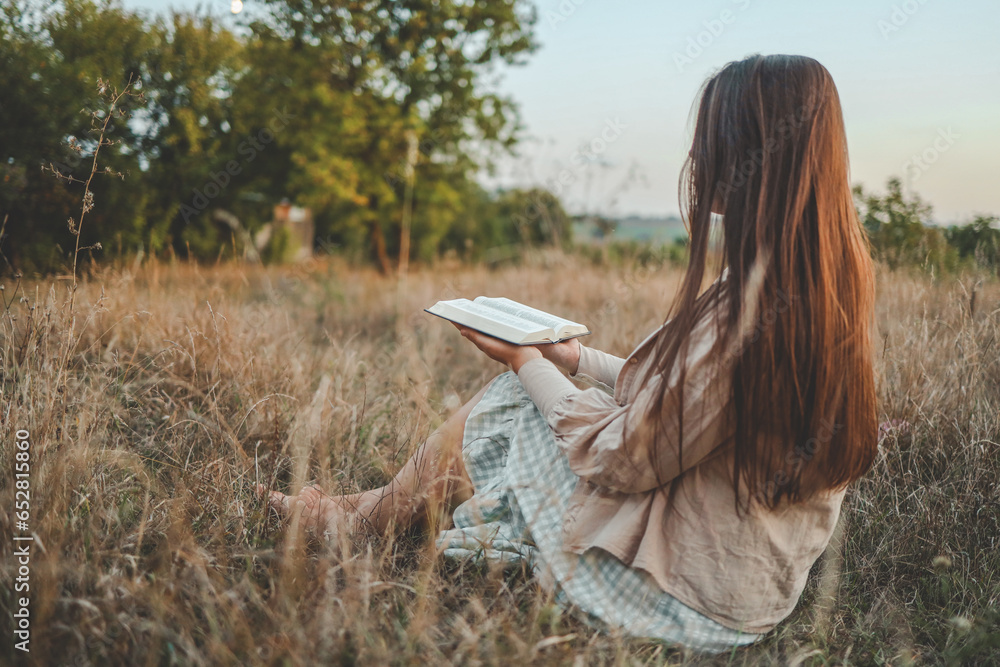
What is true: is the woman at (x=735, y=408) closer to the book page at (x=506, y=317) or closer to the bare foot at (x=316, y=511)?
the book page at (x=506, y=317)

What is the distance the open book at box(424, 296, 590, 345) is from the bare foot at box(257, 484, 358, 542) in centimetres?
57

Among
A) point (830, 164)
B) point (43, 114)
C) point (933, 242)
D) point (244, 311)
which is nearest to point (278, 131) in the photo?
point (43, 114)

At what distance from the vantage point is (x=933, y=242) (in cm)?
290

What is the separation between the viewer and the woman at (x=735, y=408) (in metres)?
1.08

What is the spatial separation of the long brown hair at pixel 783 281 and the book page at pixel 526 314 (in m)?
0.39

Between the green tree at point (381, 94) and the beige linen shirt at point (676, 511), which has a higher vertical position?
the green tree at point (381, 94)

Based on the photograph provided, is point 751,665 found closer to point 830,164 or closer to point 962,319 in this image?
point 830,164

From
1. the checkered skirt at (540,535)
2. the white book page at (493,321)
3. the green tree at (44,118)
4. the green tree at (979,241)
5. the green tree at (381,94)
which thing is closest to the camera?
the checkered skirt at (540,535)

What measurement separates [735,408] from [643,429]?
0.54ft

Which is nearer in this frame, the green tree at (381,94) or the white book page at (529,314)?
the white book page at (529,314)

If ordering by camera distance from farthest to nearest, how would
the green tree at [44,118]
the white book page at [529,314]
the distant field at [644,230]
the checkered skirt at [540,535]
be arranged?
the distant field at [644,230] < the green tree at [44,118] < the white book page at [529,314] < the checkered skirt at [540,535]

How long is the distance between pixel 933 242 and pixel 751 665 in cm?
242

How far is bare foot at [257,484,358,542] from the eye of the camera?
1.58 metres

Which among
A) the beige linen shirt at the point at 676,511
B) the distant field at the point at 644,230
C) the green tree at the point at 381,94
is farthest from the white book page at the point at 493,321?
the green tree at the point at 381,94
